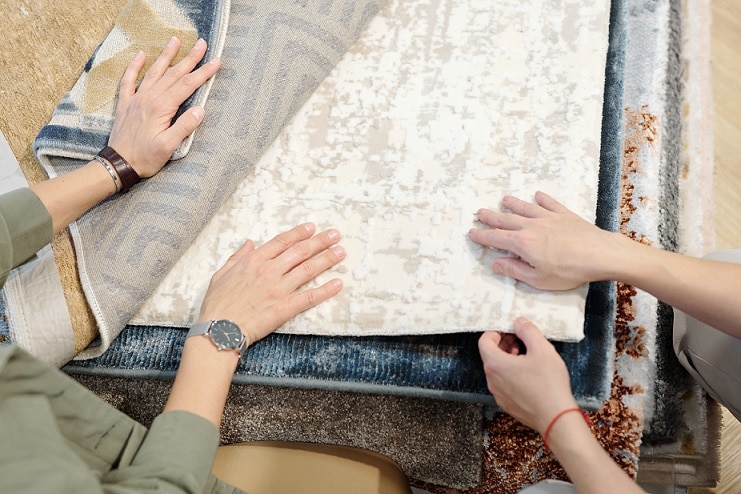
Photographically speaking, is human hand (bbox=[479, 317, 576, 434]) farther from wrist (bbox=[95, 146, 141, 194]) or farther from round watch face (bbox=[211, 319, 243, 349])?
wrist (bbox=[95, 146, 141, 194])

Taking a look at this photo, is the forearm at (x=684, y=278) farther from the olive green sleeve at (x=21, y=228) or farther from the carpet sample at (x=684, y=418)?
the olive green sleeve at (x=21, y=228)

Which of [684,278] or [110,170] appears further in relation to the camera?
[110,170]

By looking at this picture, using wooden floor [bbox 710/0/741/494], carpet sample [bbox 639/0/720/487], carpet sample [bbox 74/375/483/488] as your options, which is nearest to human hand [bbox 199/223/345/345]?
carpet sample [bbox 74/375/483/488]

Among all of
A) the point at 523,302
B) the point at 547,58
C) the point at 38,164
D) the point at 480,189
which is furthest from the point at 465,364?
the point at 38,164

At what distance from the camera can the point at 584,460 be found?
26.1 inches

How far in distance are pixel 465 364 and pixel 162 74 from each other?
61 centimetres

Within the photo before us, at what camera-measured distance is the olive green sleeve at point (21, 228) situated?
0.73 metres

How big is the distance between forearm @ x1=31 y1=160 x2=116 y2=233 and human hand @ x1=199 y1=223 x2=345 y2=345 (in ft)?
0.67

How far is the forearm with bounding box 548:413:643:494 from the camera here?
640 millimetres

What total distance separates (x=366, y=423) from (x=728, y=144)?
0.94 m

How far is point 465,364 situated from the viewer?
786 mm

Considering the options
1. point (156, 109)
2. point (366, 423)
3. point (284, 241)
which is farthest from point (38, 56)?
point (366, 423)

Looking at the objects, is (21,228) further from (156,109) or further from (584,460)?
(584,460)

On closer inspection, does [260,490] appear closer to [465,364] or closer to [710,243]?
[465,364]
